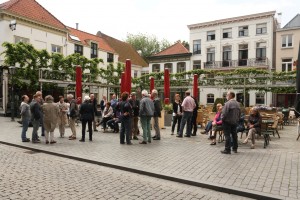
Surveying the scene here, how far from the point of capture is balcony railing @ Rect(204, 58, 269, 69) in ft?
110

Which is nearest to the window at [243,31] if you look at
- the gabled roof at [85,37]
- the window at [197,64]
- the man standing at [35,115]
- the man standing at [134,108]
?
the window at [197,64]

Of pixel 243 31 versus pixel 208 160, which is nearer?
pixel 208 160

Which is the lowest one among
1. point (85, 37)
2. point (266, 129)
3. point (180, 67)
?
point (266, 129)

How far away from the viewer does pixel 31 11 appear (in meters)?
28.7

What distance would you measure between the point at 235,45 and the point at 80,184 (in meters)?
34.1

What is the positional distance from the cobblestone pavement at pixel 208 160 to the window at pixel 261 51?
25666 mm

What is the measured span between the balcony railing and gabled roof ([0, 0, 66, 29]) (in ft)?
63.7

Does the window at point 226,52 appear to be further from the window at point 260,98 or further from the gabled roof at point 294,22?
the gabled roof at point 294,22

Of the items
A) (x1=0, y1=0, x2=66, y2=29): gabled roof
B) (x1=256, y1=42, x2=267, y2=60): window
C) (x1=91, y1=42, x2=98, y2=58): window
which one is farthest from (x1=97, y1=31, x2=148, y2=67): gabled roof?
(x1=256, y1=42, x2=267, y2=60): window

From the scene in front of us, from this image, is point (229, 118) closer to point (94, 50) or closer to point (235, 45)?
point (94, 50)

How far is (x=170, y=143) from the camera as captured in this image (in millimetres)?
9758

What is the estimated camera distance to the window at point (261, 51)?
111 feet

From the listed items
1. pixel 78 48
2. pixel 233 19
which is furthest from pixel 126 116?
pixel 233 19

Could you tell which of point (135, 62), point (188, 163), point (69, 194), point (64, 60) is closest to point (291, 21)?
point (135, 62)
